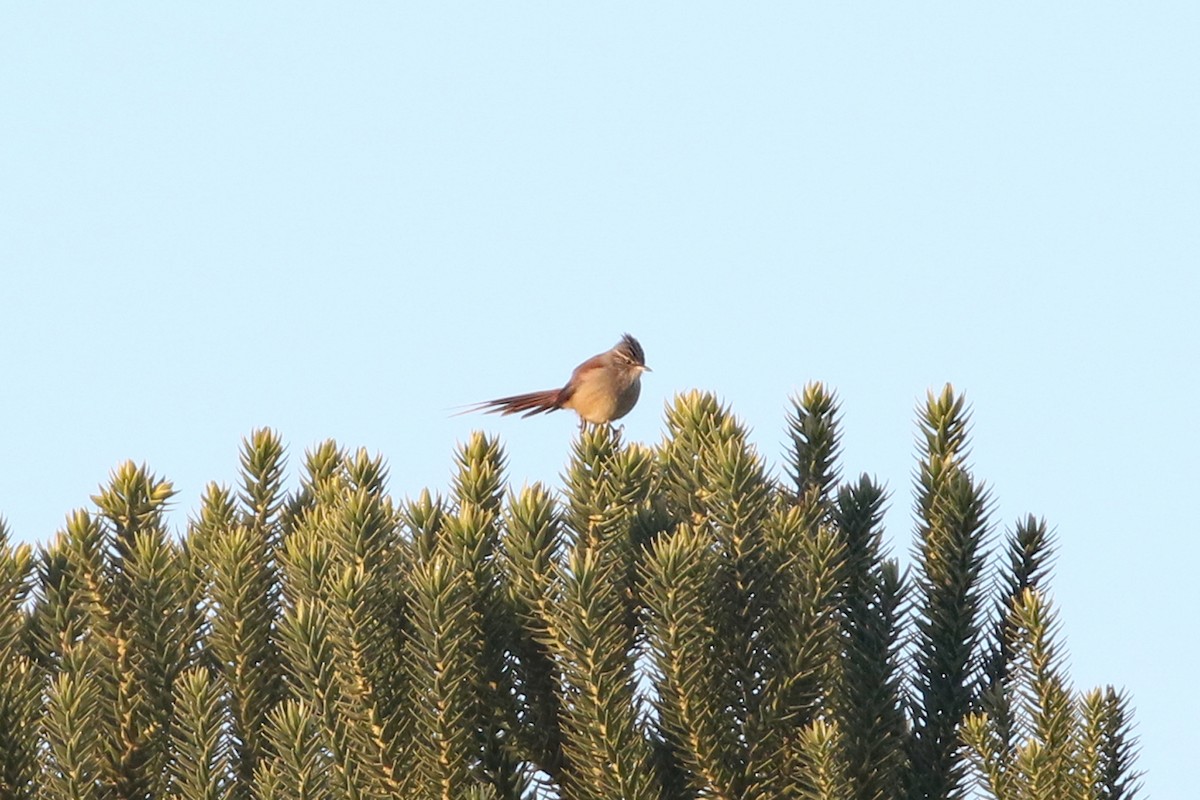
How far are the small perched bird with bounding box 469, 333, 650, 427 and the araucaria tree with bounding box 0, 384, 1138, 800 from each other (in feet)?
16.8

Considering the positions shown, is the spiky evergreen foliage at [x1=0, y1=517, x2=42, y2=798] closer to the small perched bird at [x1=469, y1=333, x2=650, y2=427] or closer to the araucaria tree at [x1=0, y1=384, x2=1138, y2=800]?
the araucaria tree at [x1=0, y1=384, x2=1138, y2=800]

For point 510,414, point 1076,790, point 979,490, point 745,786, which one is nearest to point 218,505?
point 745,786

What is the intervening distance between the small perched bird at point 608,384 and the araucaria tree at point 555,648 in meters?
5.11

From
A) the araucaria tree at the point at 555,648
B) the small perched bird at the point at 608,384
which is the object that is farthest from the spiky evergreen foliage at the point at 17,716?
the small perched bird at the point at 608,384

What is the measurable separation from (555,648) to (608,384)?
6.07 m

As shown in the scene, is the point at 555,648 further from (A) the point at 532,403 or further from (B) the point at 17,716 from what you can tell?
(A) the point at 532,403

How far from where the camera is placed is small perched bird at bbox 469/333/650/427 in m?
10.0

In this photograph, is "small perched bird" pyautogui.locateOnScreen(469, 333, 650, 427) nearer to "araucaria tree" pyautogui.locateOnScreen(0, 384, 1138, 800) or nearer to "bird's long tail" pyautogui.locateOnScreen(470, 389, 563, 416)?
"bird's long tail" pyautogui.locateOnScreen(470, 389, 563, 416)

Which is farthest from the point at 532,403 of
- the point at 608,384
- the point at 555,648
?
the point at 555,648

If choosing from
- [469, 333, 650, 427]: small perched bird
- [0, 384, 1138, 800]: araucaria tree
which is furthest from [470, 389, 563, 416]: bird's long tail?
[0, 384, 1138, 800]: araucaria tree

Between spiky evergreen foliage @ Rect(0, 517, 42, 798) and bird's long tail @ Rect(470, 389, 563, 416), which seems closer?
spiky evergreen foliage @ Rect(0, 517, 42, 798)

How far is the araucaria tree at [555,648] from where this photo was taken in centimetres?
395

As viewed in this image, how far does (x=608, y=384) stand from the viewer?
396 inches

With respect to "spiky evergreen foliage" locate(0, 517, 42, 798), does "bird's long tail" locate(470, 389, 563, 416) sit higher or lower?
higher
